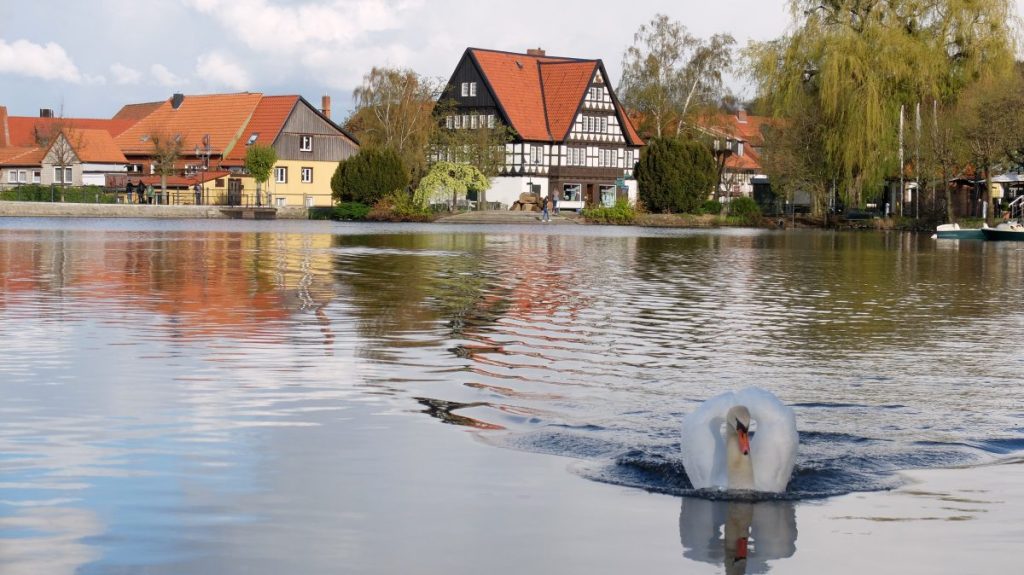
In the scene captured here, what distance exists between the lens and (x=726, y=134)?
131500 millimetres

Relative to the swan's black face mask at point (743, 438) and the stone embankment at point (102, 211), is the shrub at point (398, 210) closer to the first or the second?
the stone embankment at point (102, 211)

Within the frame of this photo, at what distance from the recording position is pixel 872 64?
8006 centimetres

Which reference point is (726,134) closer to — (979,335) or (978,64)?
(978,64)

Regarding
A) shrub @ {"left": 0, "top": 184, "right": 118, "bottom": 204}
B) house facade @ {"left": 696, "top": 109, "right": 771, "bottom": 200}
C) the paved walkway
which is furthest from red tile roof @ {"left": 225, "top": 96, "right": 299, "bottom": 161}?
house facade @ {"left": 696, "top": 109, "right": 771, "bottom": 200}

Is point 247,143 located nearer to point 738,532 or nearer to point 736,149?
point 736,149

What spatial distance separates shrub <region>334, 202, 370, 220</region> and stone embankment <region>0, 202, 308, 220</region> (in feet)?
26.3

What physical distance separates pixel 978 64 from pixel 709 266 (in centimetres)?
4648

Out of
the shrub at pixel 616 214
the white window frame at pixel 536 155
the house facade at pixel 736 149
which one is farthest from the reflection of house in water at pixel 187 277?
the white window frame at pixel 536 155

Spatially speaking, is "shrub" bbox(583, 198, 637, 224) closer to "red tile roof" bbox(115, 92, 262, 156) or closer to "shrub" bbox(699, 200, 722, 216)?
"shrub" bbox(699, 200, 722, 216)

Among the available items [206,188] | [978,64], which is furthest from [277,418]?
Answer: [206,188]

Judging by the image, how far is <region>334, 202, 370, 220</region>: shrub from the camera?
9706 cm

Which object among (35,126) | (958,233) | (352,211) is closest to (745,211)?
(352,211)

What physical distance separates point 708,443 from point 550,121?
374ft

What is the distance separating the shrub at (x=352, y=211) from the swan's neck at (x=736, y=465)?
88.4 meters
